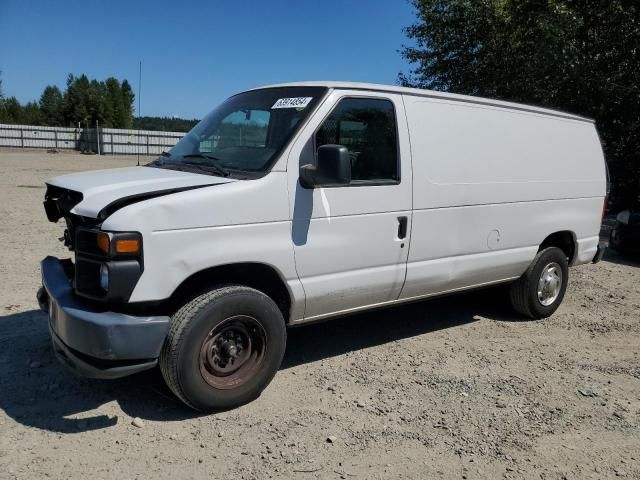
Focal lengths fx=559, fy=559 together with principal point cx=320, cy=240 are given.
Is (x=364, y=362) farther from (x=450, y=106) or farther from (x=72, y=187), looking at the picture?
(x=72, y=187)

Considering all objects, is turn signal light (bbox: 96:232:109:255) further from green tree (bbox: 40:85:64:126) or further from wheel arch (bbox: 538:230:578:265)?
green tree (bbox: 40:85:64:126)

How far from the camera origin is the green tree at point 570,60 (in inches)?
532

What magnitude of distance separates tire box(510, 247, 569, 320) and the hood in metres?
3.46

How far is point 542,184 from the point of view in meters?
5.38

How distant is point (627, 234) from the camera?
8.98 meters

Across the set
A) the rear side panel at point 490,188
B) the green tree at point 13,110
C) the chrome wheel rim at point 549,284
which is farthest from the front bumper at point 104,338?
the green tree at point 13,110

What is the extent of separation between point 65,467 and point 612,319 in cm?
544

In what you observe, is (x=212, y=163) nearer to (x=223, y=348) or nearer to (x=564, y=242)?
(x=223, y=348)

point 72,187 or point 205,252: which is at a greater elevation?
point 72,187

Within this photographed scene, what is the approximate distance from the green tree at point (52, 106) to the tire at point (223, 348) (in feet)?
248

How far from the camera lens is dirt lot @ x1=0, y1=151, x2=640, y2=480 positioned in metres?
3.16

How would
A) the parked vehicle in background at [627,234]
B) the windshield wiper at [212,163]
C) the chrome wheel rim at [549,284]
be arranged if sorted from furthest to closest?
the parked vehicle in background at [627,234] < the chrome wheel rim at [549,284] < the windshield wiper at [212,163]

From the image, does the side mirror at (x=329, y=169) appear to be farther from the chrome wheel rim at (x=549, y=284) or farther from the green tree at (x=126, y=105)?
the green tree at (x=126, y=105)

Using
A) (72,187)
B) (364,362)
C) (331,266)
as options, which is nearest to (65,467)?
(72,187)
